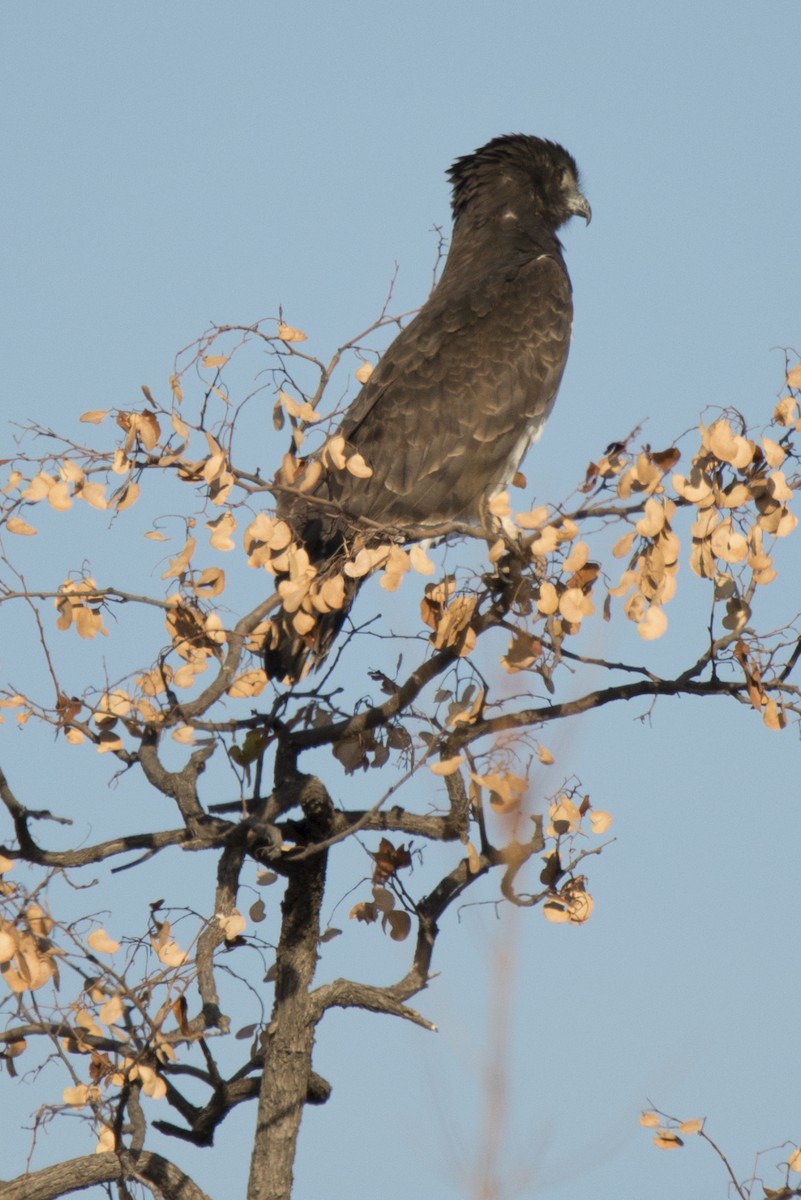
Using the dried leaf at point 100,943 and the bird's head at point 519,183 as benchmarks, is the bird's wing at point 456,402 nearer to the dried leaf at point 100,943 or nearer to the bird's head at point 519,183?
the bird's head at point 519,183

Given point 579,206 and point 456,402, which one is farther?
point 579,206

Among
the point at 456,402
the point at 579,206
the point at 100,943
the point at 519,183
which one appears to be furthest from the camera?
the point at 579,206

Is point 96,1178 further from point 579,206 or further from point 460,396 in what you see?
point 579,206

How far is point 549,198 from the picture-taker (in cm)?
850

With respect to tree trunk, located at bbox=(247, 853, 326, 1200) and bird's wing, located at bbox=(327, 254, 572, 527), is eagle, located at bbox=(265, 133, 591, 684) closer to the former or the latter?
bird's wing, located at bbox=(327, 254, 572, 527)

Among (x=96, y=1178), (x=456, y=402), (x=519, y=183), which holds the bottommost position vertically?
(x=96, y=1178)

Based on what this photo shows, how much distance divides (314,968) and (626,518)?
1.82 m

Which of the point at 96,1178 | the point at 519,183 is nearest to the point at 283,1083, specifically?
the point at 96,1178

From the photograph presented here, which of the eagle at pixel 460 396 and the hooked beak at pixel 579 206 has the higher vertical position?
the hooked beak at pixel 579 206

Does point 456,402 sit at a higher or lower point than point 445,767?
higher

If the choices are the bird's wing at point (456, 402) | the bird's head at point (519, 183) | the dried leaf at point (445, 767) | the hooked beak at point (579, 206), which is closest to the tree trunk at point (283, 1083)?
the dried leaf at point (445, 767)

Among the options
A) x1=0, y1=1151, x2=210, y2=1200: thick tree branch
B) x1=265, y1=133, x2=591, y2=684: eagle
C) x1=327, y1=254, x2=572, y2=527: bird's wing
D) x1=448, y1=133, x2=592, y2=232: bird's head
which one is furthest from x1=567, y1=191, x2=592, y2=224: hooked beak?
x1=0, y1=1151, x2=210, y2=1200: thick tree branch

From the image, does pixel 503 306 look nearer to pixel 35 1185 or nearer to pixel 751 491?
pixel 751 491

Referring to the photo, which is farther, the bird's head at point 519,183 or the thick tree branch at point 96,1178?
the bird's head at point 519,183
